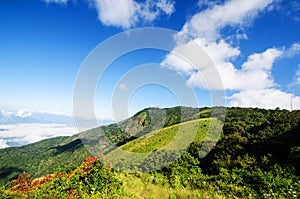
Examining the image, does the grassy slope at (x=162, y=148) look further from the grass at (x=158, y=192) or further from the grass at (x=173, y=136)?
the grass at (x=158, y=192)

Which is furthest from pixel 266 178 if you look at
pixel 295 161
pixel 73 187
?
pixel 295 161

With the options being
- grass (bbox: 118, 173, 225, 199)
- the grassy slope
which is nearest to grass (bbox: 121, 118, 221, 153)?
the grassy slope

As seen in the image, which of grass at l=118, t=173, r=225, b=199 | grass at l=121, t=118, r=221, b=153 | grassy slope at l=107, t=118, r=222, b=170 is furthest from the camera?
grass at l=121, t=118, r=221, b=153

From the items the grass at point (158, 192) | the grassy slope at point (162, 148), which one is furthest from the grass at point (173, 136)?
the grass at point (158, 192)

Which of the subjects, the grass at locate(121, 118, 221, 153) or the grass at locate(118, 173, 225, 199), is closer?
the grass at locate(118, 173, 225, 199)

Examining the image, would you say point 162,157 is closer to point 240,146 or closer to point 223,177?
point 223,177

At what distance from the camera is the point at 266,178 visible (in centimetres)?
1084

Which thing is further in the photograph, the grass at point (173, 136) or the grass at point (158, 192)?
the grass at point (173, 136)

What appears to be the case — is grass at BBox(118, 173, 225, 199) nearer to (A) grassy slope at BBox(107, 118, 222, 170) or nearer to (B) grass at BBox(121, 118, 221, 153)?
(A) grassy slope at BBox(107, 118, 222, 170)

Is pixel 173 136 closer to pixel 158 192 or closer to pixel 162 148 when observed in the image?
pixel 162 148

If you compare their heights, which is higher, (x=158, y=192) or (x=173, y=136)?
(x=173, y=136)

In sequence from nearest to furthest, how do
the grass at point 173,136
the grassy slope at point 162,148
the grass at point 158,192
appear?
1. the grass at point 158,192
2. the grassy slope at point 162,148
3. the grass at point 173,136

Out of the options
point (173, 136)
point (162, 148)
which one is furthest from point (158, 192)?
point (173, 136)

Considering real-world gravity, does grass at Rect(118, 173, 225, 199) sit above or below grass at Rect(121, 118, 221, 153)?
below
